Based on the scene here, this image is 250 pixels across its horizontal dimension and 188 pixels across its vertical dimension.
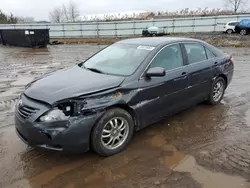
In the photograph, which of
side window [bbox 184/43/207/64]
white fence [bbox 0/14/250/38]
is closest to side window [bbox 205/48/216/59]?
side window [bbox 184/43/207/64]

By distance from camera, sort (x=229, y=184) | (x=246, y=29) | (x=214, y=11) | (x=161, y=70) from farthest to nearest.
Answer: (x=214, y=11) < (x=246, y=29) < (x=161, y=70) < (x=229, y=184)

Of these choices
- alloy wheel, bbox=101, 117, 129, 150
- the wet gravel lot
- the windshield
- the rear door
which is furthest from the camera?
the rear door

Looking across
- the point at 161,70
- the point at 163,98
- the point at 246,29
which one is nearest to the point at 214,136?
the point at 163,98

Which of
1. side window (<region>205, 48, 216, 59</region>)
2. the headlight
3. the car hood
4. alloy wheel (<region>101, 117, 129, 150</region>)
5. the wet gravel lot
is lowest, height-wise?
the wet gravel lot

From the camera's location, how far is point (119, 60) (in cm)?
414

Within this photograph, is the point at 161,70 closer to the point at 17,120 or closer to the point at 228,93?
the point at 17,120

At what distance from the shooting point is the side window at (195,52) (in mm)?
4613

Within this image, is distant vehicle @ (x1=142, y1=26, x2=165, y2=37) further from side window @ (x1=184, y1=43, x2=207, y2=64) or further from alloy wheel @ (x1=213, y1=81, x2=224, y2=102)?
side window @ (x1=184, y1=43, x2=207, y2=64)

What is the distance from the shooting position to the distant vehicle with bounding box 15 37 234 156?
3.01m

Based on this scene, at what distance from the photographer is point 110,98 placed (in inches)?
130

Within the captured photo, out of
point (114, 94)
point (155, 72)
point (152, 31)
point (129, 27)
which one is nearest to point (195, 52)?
point (155, 72)

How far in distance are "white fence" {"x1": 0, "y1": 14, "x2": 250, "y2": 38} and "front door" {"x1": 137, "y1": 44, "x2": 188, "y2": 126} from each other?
28.5 meters

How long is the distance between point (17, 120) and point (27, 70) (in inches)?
291

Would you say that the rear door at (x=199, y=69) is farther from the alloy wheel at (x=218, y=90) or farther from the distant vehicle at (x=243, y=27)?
the distant vehicle at (x=243, y=27)
